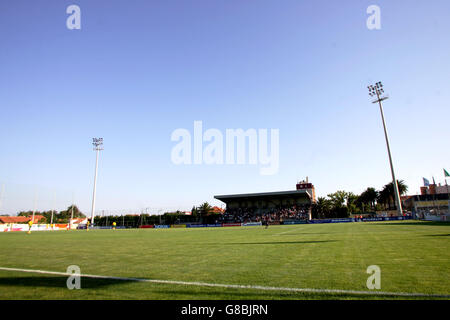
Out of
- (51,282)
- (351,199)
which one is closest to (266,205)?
(351,199)

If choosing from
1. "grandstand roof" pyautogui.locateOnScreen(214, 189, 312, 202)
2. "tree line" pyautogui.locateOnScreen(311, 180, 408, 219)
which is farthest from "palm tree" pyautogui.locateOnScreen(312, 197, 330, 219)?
"grandstand roof" pyautogui.locateOnScreen(214, 189, 312, 202)

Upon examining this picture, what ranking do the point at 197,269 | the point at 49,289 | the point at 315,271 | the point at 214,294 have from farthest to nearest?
the point at 197,269
the point at 315,271
the point at 49,289
the point at 214,294

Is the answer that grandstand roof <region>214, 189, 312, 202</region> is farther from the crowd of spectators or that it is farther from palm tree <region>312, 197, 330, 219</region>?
palm tree <region>312, 197, 330, 219</region>

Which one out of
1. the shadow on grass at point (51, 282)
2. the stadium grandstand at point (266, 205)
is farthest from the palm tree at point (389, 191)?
the shadow on grass at point (51, 282)

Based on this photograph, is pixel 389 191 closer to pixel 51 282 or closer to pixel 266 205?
pixel 266 205

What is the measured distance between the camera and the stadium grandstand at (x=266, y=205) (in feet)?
220

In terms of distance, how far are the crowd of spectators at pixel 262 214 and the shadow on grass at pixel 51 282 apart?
60113mm

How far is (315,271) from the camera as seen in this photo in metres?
6.15

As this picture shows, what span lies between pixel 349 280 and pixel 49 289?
20.7 ft

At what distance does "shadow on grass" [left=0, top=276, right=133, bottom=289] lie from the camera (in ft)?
17.8

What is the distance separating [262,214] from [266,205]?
4026mm
